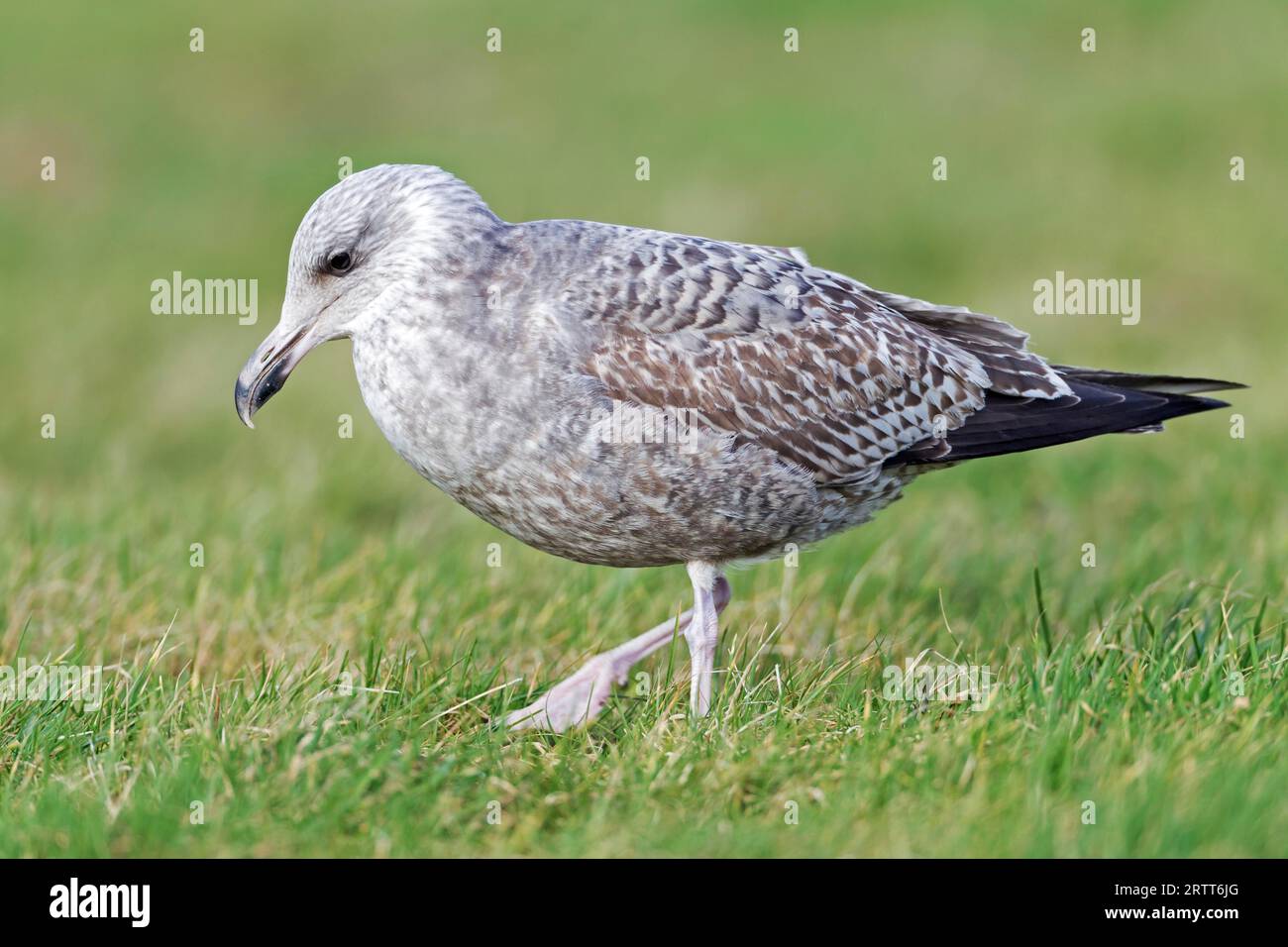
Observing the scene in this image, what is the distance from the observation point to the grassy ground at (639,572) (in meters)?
4.38

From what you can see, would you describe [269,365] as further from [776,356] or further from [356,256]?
[776,356]

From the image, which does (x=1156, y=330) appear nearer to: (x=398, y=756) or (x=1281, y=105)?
(x=1281, y=105)

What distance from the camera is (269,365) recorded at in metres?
5.20

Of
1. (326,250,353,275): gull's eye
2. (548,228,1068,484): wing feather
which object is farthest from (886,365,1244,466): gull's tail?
(326,250,353,275): gull's eye

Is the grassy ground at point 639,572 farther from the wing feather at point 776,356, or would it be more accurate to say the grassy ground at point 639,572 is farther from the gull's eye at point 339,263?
the gull's eye at point 339,263

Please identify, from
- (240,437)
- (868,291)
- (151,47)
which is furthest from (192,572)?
(151,47)

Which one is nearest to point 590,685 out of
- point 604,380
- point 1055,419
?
point 604,380

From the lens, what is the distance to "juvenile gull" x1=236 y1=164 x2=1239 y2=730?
4.99 m

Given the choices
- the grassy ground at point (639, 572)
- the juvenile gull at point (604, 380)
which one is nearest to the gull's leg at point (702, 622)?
the juvenile gull at point (604, 380)

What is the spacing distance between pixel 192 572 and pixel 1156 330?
8099mm

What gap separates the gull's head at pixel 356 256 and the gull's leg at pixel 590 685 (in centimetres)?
134

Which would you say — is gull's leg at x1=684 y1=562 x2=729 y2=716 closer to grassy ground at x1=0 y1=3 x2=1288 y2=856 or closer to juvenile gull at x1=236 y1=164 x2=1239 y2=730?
juvenile gull at x1=236 y1=164 x2=1239 y2=730

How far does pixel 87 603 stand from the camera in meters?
6.22

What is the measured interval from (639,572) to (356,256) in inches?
87.6
